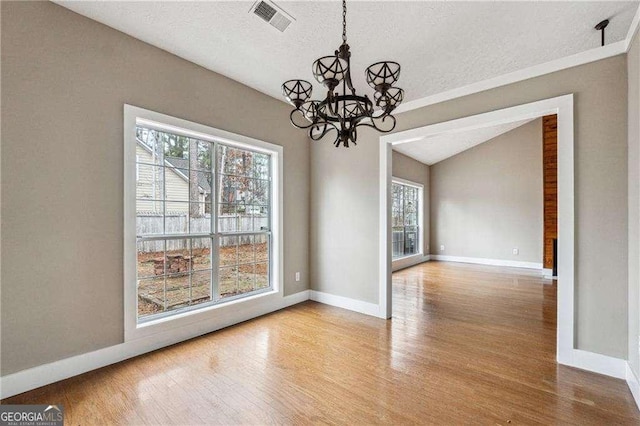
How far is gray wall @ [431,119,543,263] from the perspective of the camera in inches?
282

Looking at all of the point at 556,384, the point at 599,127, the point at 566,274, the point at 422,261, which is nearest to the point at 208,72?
the point at 599,127

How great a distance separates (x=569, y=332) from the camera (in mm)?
2561

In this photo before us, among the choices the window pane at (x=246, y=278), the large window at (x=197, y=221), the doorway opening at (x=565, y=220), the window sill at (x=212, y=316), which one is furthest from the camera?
the window pane at (x=246, y=278)

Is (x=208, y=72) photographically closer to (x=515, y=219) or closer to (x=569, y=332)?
(x=569, y=332)

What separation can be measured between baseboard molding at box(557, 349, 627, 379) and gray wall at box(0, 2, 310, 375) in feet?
13.3

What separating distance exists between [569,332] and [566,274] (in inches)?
20.4

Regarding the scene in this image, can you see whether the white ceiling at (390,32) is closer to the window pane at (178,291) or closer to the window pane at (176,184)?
the window pane at (176,184)

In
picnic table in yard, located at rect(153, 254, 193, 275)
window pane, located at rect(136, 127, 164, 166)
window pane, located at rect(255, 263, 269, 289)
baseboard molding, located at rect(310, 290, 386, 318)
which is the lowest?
baseboard molding, located at rect(310, 290, 386, 318)

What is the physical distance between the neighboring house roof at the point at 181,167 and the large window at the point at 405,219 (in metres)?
5.02

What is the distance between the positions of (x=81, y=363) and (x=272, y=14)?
11.0 feet

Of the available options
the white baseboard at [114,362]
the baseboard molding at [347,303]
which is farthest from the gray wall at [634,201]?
the baseboard molding at [347,303]

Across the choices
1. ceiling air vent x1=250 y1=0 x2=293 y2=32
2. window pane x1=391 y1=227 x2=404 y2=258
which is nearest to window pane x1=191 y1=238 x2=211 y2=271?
ceiling air vent x1=250 y1=0 x2=293 y2=32

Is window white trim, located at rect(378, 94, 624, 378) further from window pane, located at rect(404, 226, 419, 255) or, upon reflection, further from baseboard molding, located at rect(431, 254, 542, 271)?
baseboard molding, located at rect(431, 254, 542, 271)

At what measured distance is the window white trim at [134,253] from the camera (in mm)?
2643
